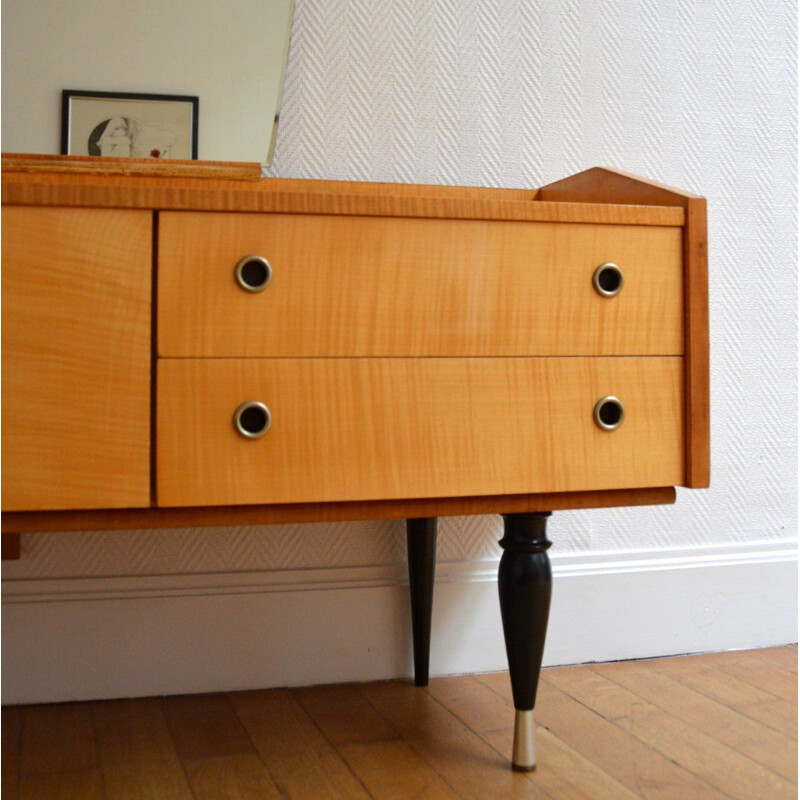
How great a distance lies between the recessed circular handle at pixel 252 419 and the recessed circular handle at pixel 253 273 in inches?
4.5

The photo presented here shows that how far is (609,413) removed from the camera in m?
0.99

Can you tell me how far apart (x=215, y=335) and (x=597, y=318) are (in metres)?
0.41

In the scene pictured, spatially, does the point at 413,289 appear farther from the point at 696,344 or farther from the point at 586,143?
the point at 586,143

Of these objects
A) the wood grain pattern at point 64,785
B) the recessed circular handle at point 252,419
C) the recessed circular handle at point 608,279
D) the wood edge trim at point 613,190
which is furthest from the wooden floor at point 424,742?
the wood edge trim at point 613,190

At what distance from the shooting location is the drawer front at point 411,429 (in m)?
0.89

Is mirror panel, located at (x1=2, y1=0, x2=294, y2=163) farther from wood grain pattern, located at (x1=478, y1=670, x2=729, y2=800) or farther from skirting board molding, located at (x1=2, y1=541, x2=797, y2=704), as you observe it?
wood grain pattern, located at (x1=478, y1=670, x2=729, y2=800)

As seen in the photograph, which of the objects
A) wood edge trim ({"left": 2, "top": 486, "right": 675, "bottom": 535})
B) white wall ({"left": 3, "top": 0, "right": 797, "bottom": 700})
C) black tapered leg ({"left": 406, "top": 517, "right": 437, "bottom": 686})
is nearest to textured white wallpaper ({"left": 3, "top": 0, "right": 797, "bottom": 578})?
white wall ({"left": 3, "top": 0, "right": 797, "bottom": 700})

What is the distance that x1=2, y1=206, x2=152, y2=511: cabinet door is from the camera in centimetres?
84

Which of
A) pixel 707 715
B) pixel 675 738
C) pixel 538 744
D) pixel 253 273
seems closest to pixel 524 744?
pixel 538 744

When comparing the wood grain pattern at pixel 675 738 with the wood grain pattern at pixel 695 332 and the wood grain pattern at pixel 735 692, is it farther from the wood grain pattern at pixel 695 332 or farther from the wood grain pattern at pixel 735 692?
the wood grain pattern at pixel 695 332

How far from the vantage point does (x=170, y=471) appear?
2.88 feet

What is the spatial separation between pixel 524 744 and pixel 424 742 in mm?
160

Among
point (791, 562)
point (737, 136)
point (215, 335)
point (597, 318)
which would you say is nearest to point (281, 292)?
point (215, 335)

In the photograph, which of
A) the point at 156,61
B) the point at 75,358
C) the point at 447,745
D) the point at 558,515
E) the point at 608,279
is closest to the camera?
the point at 75,358
